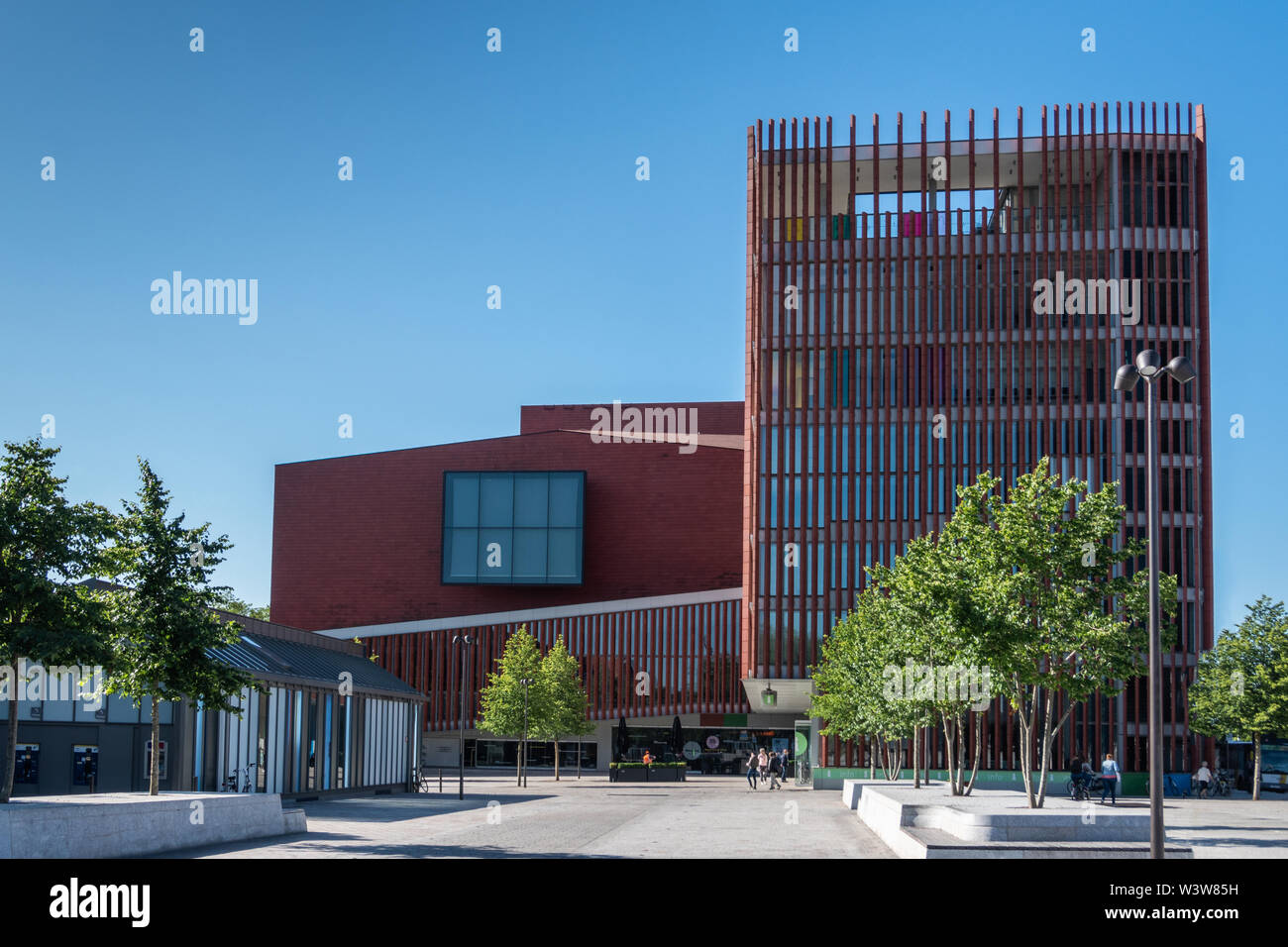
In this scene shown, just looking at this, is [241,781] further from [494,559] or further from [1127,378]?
[494,559]

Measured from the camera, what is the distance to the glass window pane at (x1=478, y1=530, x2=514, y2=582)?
82625 mm

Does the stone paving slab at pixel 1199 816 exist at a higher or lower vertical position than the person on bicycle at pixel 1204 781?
Result: higher

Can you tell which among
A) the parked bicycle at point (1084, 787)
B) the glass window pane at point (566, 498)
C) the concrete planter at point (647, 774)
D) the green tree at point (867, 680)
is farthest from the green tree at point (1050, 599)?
the glass window pane at point (566, 498)

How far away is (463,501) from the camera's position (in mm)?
83562

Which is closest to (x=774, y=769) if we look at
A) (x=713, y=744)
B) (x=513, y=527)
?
(x=713, y=744)

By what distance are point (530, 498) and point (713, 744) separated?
61.1 feet

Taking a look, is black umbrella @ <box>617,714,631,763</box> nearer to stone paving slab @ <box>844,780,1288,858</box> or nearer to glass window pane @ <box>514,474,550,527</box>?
glass window pane @ <box>514,474,550,527</box>

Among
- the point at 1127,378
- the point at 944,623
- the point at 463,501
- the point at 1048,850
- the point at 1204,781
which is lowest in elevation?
the point at 1204,781

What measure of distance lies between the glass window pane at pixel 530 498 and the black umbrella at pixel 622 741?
42.8 ft

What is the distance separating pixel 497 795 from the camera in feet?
162

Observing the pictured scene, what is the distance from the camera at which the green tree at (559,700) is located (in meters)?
67.0

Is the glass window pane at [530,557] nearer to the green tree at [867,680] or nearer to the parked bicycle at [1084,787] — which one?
the green tree at [867,680]

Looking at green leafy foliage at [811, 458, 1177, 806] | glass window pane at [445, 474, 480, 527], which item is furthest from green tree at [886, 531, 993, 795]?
glass window pane at [445, 474, 480, 527]
